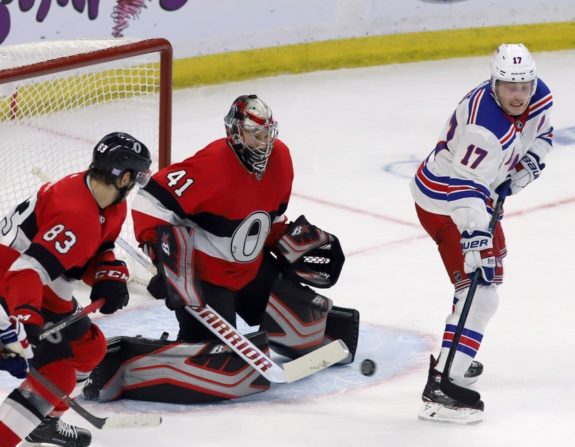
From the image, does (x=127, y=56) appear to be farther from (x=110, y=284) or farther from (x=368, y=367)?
(x=110, y=284)

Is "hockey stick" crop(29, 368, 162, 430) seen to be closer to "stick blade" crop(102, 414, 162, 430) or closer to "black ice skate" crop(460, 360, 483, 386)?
"stick blade" crop(102, 414, 162, 430)

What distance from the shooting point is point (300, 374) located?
3805mm

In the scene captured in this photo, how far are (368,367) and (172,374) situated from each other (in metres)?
0.59

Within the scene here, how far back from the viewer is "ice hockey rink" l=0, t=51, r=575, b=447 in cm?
357

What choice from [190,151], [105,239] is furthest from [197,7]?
[105,239]

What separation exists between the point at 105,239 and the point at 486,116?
1.04 m

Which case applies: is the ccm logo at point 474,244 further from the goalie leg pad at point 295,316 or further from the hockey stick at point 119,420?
the hockey stick at point 119,420

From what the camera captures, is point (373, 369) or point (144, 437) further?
point (373, 369)

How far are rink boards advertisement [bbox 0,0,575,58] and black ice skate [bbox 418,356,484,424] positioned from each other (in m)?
3.23

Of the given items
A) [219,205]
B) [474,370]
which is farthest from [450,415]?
[219,205]

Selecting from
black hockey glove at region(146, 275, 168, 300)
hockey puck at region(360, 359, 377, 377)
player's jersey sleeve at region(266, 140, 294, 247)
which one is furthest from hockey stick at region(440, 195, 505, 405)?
black hockey glove at region(146, 275, 168, 300)

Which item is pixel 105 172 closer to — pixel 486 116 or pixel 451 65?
pixel 486 116

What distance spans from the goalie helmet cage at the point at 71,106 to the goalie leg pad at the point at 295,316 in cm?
84

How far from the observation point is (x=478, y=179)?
3.58 metres
